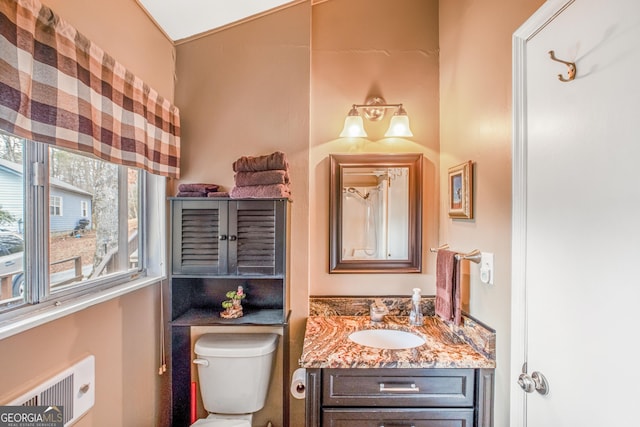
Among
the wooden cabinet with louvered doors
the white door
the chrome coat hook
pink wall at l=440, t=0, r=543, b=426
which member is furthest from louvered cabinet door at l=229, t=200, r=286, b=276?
the chrome coat hook

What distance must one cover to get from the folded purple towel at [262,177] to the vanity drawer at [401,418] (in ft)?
3.58

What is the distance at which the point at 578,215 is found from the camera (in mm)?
983

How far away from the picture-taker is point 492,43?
1448 mm

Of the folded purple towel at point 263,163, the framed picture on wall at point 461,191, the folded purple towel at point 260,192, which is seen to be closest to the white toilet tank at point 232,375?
the folded purple towel at point 260,192

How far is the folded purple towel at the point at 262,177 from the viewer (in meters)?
1.76

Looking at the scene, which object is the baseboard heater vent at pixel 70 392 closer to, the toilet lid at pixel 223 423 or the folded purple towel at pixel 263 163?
the toilet lid at pixel 223 423

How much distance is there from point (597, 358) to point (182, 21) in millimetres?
2174

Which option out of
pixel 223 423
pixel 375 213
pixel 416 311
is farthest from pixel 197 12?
pixel 223 423

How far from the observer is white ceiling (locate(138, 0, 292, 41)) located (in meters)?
1.66

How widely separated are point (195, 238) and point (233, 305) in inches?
16.4

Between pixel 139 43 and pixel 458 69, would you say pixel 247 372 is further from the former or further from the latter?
pixel 458 69

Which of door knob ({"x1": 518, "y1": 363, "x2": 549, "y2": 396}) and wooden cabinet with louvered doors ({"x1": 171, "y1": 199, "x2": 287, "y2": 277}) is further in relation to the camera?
wooden cabinet with louvered doors ({"x1": 171, "y1": 199, "x2": 287, "y2": 277})

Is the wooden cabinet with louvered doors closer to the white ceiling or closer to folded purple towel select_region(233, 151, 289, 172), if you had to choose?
folded purple towel select_region(233, 151, 289, 172)

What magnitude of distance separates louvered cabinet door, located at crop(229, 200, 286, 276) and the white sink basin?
531 mm
